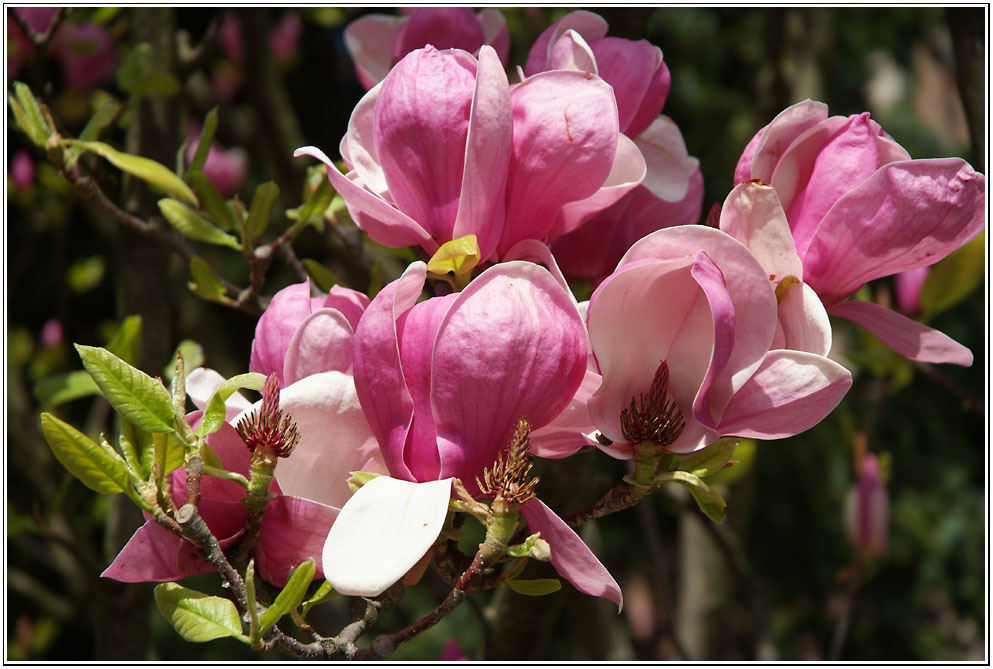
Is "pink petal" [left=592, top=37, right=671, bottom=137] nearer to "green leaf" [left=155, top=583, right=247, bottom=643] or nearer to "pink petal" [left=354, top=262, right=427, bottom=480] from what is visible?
"pink petal" [left=354, top=262, right=427, bottom=480]

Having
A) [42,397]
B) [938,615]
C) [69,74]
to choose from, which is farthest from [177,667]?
[938,615]

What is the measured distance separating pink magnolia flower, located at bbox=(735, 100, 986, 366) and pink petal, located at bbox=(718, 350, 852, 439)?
8 cm

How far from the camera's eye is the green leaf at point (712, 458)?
0.42 meters

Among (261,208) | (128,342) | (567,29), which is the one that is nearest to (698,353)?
(567,29)

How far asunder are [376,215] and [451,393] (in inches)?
5.0

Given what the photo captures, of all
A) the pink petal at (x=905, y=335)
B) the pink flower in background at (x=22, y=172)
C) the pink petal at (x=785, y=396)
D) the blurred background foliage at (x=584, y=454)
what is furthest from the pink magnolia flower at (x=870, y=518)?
the pink flower in background at (x=22, y=172)

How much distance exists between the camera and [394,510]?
377mm

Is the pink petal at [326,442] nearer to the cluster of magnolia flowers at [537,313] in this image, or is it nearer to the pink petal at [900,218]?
the cluster of magnolia flowers at [537,313]

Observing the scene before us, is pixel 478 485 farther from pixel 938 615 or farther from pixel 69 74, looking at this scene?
pixel 938 615

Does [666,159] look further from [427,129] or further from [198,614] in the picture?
[198,614]

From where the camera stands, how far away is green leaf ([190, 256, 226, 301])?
0.64 meters

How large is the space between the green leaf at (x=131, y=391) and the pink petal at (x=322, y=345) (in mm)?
69

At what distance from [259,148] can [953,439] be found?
1809 mm

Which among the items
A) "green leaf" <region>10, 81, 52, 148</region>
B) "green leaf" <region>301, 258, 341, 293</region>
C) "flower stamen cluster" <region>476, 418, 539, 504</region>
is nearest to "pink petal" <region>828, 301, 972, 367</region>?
"flower stamen cluster" <region>476, 418, 539, 504</region>
